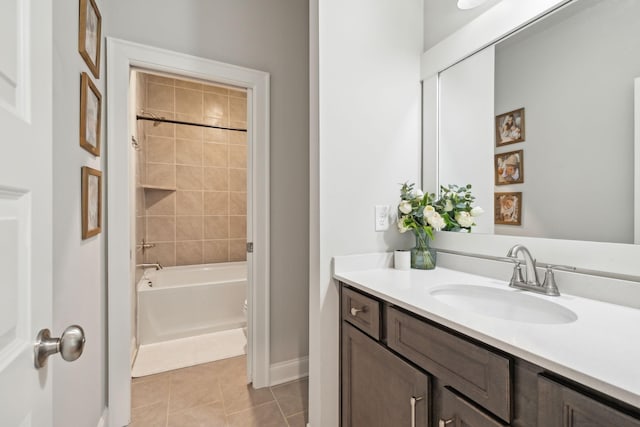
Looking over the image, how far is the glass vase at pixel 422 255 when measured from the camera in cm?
146

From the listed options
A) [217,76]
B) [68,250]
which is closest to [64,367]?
[68,250]

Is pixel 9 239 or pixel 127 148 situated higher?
pixel 127 148

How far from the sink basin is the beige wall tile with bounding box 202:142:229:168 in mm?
3210

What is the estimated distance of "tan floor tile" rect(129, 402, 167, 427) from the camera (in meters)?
1.64

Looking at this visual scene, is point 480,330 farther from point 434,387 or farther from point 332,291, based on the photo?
point 332,291

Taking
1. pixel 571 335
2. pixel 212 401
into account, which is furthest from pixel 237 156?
pixel 571 335

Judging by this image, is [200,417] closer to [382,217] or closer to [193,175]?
[382,217]

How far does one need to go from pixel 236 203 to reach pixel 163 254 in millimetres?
1015

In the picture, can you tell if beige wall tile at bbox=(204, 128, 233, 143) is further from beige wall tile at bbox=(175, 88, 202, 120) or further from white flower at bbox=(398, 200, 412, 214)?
white flower at bbox=(398, 200, 412, 214)

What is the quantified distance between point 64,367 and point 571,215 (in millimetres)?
1888

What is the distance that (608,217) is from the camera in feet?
3.23

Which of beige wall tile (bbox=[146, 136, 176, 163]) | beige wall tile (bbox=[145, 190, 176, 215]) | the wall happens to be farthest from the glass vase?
beige wall tile (bbox=[146, 136, 176, 163])

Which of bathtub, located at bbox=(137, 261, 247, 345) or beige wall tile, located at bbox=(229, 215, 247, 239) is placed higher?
beige wall tile, located at bbox=(229, 215, 247, 239)

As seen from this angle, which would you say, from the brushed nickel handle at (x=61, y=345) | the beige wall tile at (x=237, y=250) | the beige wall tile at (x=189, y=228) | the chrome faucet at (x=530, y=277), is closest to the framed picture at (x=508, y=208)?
the chrome faucet at (x=530, y=277)
